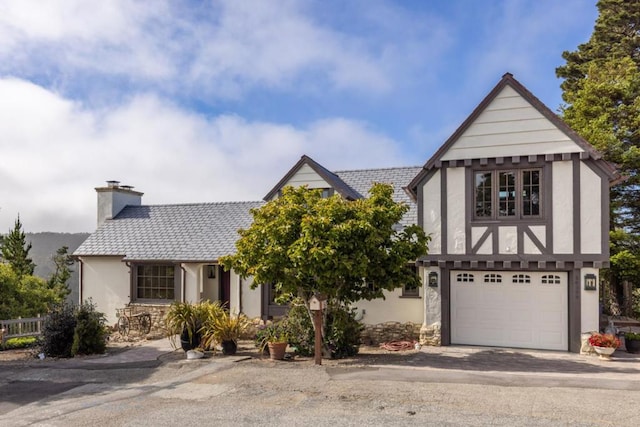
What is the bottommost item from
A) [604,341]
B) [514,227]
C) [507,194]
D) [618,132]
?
[604,341]

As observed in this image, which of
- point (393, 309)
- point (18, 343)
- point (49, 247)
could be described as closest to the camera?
point (18, 343)

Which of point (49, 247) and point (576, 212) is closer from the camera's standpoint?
point (576, 212)

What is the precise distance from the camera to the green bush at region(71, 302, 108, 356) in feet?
46.9

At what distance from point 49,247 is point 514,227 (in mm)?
29076

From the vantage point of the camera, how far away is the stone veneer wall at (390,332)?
1588 centimetres

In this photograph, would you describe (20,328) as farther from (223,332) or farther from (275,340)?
(275,340)

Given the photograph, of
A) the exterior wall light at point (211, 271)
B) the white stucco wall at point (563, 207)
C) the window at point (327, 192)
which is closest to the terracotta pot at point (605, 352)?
the white stucco wall at point (563, 207)

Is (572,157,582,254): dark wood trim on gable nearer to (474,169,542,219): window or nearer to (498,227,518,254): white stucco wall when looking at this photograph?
(474,169,542,219): window

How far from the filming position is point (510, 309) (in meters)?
14.7

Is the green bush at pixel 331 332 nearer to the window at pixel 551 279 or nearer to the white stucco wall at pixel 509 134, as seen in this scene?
the window at pixel 551 279

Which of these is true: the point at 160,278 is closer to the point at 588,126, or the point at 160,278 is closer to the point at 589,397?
the point at 589,397

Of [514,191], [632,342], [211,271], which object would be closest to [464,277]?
[514,191]

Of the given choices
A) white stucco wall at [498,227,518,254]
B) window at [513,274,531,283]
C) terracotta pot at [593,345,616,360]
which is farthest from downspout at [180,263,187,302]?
terracotta pot at [593,345,616,360]

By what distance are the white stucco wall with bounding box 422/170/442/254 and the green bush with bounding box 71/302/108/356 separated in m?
10.3
